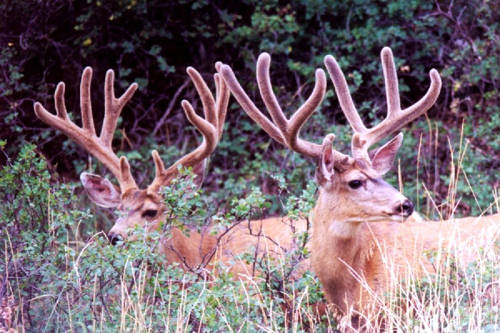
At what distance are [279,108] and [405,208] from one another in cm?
109

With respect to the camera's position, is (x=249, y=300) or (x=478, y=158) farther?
(x=478, y=158)

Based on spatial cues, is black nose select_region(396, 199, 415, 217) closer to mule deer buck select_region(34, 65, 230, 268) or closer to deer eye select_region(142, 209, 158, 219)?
mule deer buck select_region(34, 65, 230, 268)

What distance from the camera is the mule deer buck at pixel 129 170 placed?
6.64 m

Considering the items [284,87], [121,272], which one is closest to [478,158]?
[284,87]

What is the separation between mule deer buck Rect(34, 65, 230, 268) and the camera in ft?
21.8

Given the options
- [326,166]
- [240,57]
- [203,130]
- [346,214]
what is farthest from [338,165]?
[240,57]

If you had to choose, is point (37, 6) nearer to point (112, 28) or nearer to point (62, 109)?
point (112, 28)

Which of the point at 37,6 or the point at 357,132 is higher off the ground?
the point at 37,6

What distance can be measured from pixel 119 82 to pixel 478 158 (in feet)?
13.1

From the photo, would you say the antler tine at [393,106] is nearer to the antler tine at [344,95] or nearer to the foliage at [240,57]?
the antler tine at [344,95]

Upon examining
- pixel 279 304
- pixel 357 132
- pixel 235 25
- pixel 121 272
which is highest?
pixel 235 25

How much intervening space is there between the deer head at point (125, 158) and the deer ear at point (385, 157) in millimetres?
1338

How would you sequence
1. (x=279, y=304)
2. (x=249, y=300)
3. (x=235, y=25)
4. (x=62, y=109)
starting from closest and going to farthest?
(x=249, y=300), (x=279, y=304), (x=62, y=109), (x=235, y=25)

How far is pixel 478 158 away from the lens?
340 inches
